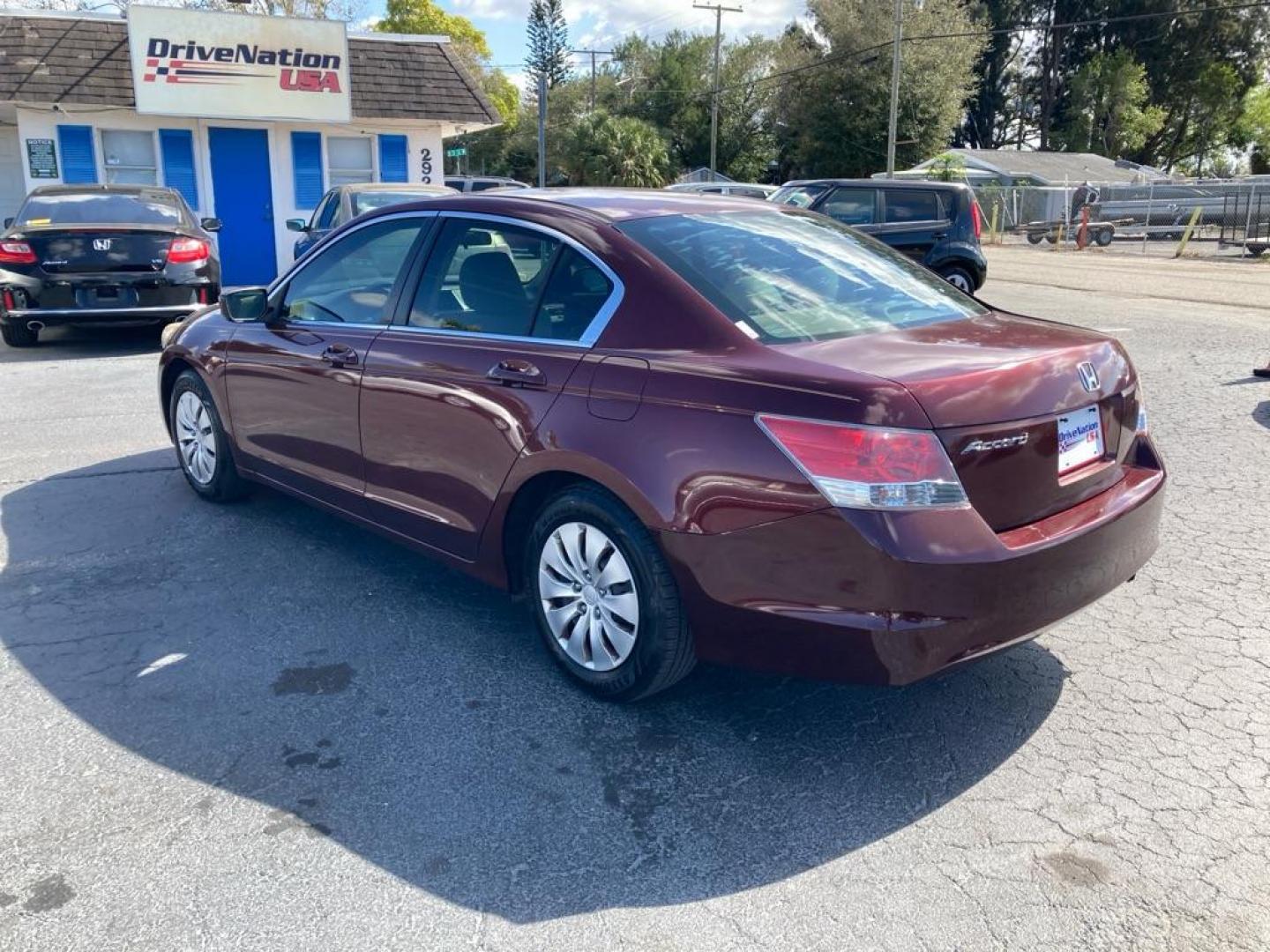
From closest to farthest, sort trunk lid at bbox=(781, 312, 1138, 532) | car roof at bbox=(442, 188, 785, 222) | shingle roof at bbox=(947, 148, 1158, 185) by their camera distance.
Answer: trunk lid at bbox=(781, 312, 1138, 532), car roof at bbox=(442, 188, 785, 222), shingle roof at bbox=(947, 148, 1158, 185)

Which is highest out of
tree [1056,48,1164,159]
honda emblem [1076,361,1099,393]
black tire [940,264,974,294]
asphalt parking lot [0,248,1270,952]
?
tree [1056,48,1164,159]

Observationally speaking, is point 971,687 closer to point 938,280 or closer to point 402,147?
point 938,280

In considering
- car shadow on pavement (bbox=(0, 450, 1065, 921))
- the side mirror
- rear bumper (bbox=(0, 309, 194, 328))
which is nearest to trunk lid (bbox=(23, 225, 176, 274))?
rear bumper (bbox=(0, 309, 194, 328))

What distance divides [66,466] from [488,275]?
3.93 meters

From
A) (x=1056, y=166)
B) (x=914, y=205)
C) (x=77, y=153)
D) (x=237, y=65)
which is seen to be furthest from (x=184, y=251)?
(x=1056, y=166)

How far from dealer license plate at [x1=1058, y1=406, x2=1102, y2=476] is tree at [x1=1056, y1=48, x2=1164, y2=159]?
61758 millimetres

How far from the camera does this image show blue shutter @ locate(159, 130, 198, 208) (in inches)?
675

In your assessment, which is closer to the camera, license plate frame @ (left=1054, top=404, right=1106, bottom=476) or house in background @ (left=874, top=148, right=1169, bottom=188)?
license plate frame @ (left=1054, top=404, right=1106, bottom=476)

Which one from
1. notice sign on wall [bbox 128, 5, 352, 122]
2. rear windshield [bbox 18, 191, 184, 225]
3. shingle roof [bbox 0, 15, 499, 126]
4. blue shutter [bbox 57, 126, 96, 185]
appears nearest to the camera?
rear windshield [bbox 18, 191, 184, 225]

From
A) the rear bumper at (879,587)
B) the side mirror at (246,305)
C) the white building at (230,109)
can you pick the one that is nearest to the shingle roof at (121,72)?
the white building at (230,109)

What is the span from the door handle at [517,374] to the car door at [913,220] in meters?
11.3

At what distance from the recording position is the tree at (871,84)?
1906 inches

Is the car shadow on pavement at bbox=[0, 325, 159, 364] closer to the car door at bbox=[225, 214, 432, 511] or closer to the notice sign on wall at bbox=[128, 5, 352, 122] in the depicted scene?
the notice sign on wall at bbox=[128, 5, 352, 122]

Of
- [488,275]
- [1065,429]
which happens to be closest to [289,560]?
[488,275]
